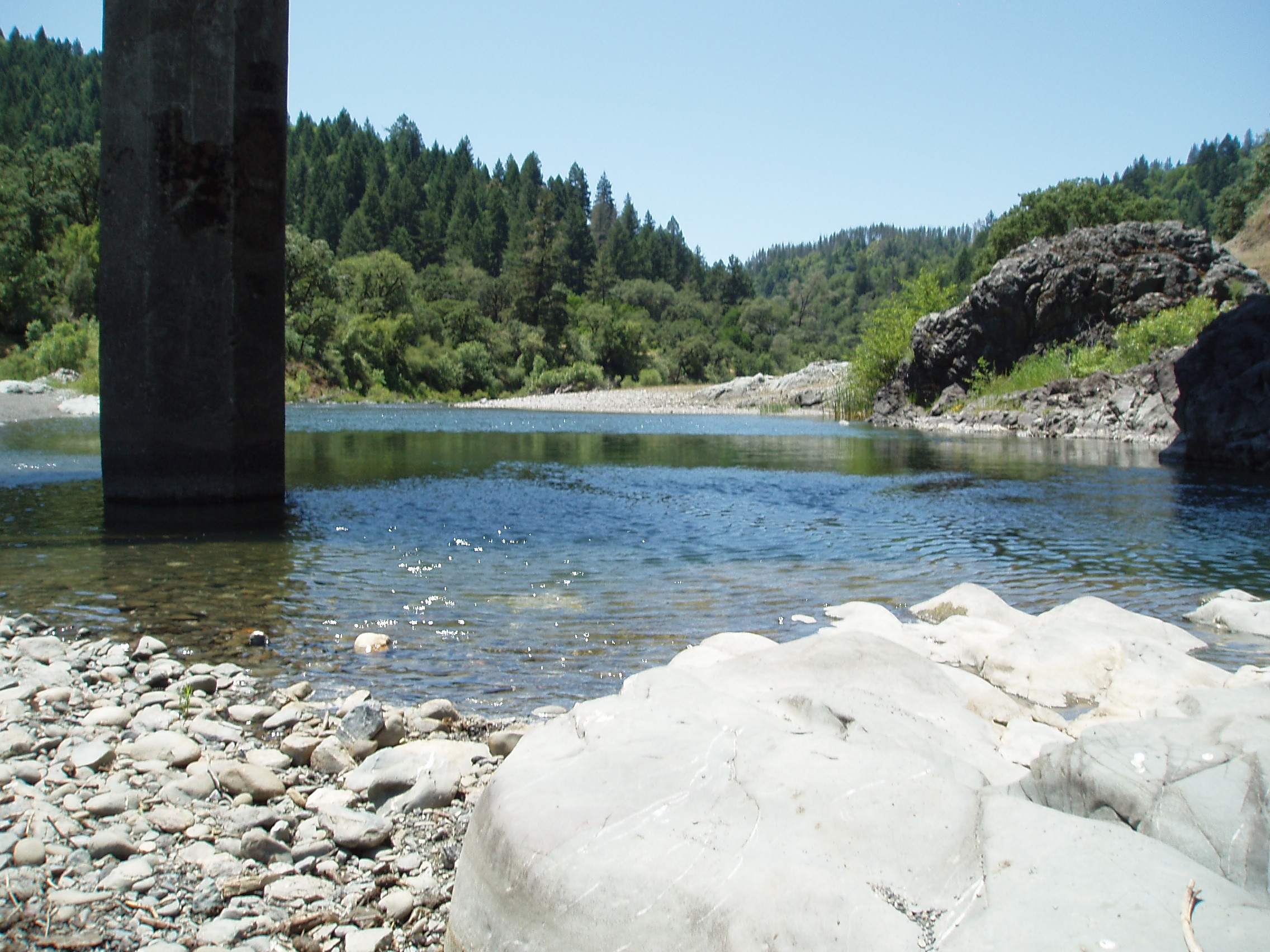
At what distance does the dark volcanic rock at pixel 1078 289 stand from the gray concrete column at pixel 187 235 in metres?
39.0

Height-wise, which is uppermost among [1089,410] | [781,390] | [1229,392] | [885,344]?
[885,344]

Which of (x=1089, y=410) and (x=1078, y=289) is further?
(x=1078, y=289)

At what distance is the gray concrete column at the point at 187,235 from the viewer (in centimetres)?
1183

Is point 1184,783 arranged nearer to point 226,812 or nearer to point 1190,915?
point 1190,915

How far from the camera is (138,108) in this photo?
465 inches

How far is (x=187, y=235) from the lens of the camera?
39.7 ft

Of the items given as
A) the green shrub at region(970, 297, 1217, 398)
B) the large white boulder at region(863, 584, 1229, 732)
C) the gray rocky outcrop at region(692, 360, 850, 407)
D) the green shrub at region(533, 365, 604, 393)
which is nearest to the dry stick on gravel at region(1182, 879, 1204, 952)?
the large white boulder at region(863, 584, 1229, 732)

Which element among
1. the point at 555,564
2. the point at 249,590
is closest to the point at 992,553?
the point at 555,564

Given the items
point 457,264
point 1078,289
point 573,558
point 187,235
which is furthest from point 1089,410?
point 457,264

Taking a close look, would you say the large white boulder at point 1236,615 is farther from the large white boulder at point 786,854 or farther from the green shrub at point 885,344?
the green shrub at point 885,344

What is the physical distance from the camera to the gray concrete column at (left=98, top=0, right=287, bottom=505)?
11.8 meters

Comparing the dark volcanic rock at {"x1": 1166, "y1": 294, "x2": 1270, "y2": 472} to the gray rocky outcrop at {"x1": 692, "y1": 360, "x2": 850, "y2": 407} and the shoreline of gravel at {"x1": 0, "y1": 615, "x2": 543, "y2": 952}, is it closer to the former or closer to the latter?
the shoreline of gravel at {"x1": 0, "y1": 615, "x2": 543, "y2": 952}

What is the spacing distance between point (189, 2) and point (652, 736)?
12097 mm

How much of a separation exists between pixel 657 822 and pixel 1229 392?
1069 inches
